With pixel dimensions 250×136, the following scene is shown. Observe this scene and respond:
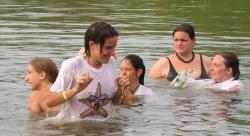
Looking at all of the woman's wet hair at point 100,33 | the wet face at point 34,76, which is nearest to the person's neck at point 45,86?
the wet face at point 34,76

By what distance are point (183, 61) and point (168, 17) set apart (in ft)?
36.6

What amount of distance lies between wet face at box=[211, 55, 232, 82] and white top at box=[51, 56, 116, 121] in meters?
3.73

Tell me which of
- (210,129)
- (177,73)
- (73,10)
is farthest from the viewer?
(73,10)

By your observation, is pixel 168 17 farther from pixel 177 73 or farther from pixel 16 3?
pixel 177 73

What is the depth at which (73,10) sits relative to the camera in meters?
27.5

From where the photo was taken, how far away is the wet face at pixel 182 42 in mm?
13008

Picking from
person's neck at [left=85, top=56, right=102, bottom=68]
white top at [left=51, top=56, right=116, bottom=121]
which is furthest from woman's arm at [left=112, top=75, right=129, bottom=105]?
person's neck at [left=85, top=56, right=102, bottom=68]

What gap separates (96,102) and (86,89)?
Result: 0.21 m

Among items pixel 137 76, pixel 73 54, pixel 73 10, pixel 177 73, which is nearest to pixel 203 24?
pixel 73 10

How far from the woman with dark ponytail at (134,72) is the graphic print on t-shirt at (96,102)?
8.42 feet

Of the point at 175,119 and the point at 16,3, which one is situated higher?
the point at 16,3

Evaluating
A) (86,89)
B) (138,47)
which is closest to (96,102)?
(86,89)

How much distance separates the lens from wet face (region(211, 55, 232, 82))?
12.7m

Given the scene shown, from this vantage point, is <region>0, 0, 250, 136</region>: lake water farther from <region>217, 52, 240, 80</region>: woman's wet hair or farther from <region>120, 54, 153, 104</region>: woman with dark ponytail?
<region>217, 52, 240, 80</region>: woman's wet hair
